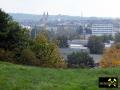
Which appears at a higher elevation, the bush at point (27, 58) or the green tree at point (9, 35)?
the green tree at point (9, 35)

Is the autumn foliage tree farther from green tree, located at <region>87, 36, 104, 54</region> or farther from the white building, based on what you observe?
the white building

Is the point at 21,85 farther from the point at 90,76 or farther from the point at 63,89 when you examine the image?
the point at 90,76

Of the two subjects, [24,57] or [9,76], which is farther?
[24,57]

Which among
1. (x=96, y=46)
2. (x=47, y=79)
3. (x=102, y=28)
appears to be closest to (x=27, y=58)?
(x=47, y=79)

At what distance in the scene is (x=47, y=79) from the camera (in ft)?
31.2

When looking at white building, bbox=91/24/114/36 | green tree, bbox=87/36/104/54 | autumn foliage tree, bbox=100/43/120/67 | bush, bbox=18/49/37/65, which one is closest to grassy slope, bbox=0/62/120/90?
bush, bbox=18/49/37/65

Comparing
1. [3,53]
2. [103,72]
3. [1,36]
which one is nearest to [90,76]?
[103,72]

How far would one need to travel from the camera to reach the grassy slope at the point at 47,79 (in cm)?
859

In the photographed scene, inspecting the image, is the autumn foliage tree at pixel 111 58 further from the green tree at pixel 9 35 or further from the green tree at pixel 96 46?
the green tree at pixel 96 46

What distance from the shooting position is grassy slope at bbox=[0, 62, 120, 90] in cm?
859

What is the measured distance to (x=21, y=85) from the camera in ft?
28.3

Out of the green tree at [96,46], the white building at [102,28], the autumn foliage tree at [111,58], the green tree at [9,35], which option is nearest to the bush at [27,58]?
the green tree at [9,35]

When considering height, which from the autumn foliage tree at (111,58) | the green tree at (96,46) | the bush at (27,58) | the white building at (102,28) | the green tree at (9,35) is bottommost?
the white building at (102,28)

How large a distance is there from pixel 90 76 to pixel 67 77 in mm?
681
